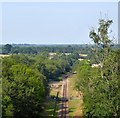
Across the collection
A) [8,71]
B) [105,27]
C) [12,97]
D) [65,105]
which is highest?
[105,27]

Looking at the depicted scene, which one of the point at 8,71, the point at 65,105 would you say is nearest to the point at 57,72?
the point at 65,105

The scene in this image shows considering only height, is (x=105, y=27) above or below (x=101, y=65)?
above

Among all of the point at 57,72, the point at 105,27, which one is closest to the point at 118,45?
the point at 105,27

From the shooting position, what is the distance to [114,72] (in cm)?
1611

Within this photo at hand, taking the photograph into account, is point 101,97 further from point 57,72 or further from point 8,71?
point 57,72

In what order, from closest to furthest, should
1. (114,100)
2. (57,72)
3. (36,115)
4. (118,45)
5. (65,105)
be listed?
(114,100) < (118,45) < (36,115) < (65,105) < (57,72)

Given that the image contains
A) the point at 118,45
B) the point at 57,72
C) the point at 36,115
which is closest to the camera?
the point at 118,45

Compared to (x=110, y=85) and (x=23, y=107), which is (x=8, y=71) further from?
(x=110, y=85)

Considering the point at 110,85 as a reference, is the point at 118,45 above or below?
above

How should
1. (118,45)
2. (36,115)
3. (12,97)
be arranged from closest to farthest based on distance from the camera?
(118,45) → (12,97) → (36,115)

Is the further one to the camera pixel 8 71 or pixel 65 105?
pixel 65 105

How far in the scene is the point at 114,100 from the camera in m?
15.7

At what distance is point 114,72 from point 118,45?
1.56 m

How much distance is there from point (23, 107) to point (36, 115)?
2279 millimetres
